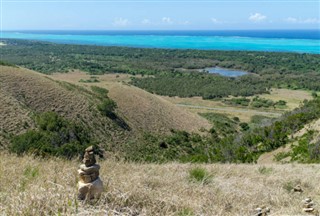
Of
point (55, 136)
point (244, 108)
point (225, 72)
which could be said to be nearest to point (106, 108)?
point (55, 136)

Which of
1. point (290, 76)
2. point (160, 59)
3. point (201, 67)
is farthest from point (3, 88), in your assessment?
point (160, 59)

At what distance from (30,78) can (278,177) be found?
31904 mm

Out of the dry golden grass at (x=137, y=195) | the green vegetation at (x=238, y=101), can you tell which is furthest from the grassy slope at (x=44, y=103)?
the green vegetation at (x=238, y=101)

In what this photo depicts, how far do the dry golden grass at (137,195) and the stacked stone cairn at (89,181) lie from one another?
0.37 ft

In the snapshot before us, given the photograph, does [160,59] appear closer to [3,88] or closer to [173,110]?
[173,110]

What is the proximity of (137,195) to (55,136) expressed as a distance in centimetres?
2222

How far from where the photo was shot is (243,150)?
19891 millimetres

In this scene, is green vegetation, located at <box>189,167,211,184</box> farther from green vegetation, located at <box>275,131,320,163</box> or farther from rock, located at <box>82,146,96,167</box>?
green vegetation, located at <box>275,131,320,163</box>

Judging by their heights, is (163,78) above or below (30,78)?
below

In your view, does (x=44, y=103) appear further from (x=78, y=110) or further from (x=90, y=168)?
(x=90, y=168)

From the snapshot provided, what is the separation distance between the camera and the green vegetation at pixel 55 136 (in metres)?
22.0

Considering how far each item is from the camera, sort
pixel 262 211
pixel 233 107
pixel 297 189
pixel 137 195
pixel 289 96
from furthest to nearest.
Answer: pixel 289 96, pixel 233 107, pixel 297 189, pixel 262 211, pixel 137 195

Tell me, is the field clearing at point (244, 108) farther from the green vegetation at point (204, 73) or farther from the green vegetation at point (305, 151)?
the green vegetation at point (305, 151)

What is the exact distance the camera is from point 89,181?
4.03m
